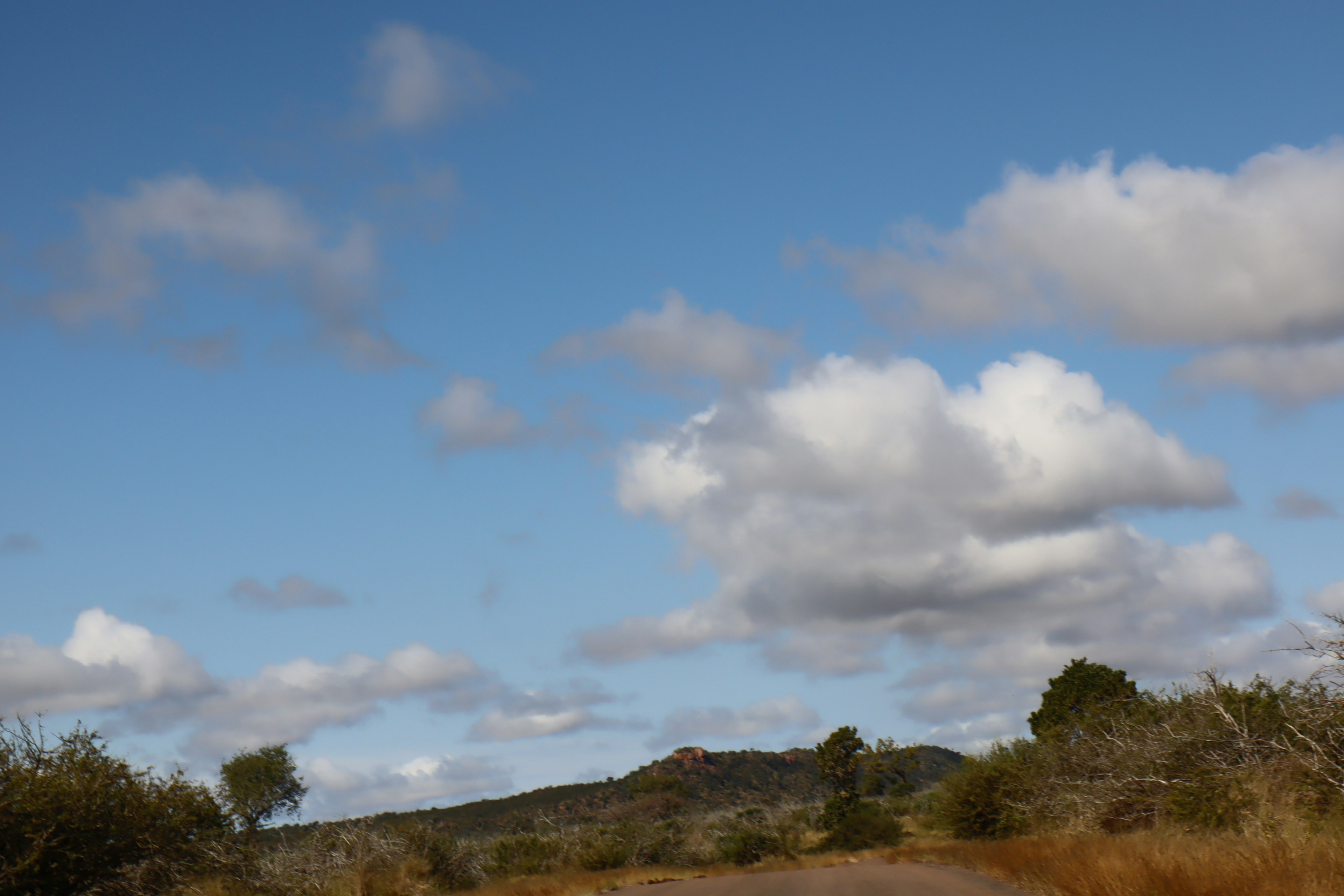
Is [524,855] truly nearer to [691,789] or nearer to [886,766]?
[886,766]


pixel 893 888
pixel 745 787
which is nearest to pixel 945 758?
pixel 745 787

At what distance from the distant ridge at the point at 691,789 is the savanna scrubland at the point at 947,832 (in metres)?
25.2

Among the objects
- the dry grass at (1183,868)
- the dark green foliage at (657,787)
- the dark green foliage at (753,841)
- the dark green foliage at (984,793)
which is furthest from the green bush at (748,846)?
the dry grass at (1183,868)

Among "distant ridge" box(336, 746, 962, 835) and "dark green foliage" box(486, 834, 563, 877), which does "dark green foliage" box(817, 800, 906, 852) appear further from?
"dark green foliage" box(486, 834, 563, 877)

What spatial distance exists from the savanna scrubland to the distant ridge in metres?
25.2

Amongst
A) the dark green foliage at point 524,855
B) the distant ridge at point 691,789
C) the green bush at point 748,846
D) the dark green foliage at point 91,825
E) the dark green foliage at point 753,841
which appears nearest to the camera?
the dark green foliage at point 91,825

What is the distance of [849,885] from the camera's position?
20.7 meters

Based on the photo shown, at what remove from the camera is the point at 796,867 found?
4147 centimetres

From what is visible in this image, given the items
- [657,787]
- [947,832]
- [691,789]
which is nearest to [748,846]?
[947,832]

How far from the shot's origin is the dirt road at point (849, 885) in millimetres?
18062

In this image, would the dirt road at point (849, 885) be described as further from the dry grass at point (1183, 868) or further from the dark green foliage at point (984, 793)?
the dark green foliage at point (984, 793)

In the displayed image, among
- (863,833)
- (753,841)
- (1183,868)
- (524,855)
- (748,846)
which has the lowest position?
(863,833)

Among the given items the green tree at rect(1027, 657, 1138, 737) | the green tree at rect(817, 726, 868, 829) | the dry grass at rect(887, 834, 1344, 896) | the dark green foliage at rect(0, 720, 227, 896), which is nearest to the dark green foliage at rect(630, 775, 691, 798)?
the green tree at rect(817, 726, 868, 829)

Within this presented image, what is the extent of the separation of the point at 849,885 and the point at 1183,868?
938 centimetres
